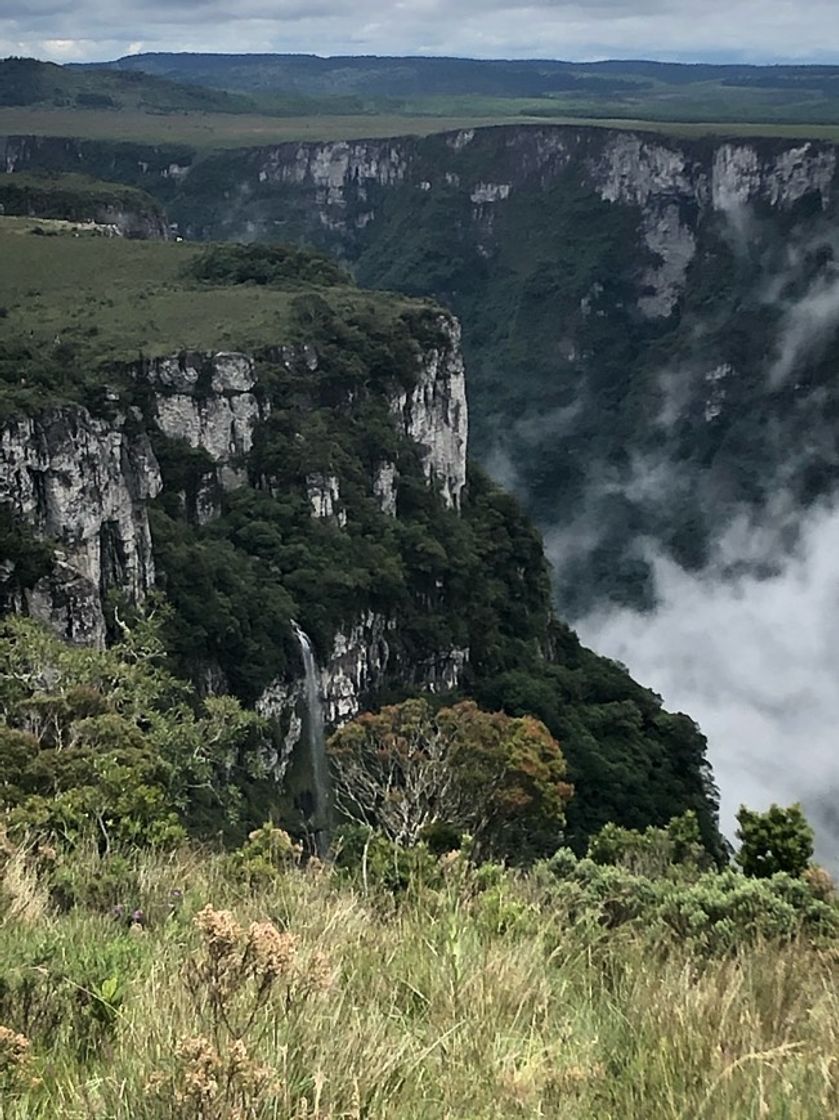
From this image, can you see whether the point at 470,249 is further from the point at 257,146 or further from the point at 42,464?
the point at 42,464

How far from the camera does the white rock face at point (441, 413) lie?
171 ft

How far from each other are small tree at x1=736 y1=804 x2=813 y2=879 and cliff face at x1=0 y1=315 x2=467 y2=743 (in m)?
19.2

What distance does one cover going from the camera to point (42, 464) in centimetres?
3109

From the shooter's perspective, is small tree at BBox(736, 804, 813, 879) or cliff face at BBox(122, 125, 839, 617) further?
cliff face at BBox(122, 125, 839, 617)

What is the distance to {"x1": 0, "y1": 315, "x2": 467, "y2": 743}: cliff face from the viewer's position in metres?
30.6

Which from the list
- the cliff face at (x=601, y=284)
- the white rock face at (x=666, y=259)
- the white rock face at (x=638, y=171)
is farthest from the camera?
the white rock face at (x=666, y=259)

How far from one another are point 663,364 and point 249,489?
3359 inches

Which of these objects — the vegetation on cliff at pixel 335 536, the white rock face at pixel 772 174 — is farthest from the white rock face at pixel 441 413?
the white rock face at pixel 772 174

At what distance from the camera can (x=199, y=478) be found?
41.8m

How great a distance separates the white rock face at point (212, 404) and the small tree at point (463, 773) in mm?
17178

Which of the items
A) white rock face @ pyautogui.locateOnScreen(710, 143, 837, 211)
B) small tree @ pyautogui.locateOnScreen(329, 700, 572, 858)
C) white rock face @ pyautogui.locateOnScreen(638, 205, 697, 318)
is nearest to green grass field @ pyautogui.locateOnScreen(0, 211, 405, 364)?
small tree @ pyautogui.locateOnScreen(329, 700, 572, 858)

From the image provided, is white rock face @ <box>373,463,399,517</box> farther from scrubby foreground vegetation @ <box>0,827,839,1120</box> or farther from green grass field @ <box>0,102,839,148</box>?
green grass field @ <box>0,102,839,148</box>

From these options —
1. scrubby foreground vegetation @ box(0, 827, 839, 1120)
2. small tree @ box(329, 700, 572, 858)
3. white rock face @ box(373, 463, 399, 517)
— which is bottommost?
small tree @ box(329, 700, 572, 858)

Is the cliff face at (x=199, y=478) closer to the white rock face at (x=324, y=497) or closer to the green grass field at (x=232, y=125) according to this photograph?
the white rock face at (x=324, y=497)
